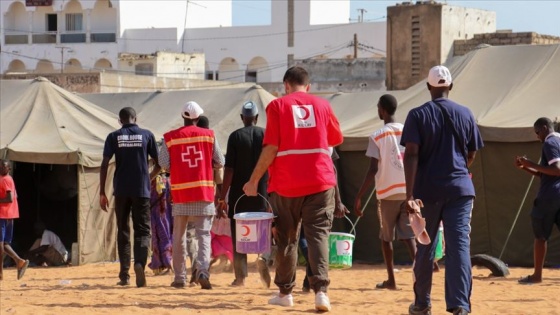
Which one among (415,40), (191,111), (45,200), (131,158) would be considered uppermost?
(415,40)

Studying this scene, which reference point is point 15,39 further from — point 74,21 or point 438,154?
point 438,154

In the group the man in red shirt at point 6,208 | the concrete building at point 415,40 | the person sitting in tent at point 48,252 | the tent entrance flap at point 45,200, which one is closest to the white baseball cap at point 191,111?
the man in red shirt at point 6,208

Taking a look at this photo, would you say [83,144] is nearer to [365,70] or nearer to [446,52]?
[446,52]

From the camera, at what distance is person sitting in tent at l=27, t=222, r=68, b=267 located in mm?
15812

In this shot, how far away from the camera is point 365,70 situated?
5284cm

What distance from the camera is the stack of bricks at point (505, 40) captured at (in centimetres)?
2933

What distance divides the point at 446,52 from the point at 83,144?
15971 mm

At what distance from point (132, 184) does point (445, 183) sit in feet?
14.0

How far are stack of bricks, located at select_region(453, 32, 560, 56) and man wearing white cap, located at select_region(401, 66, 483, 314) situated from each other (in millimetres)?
21841

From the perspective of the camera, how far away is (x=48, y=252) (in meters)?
15.9

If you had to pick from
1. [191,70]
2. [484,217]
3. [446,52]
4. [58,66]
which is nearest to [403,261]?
[484,217]

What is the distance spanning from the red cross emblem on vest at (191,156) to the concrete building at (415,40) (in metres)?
16.9

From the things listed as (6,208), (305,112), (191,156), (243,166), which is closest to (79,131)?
(6,208)

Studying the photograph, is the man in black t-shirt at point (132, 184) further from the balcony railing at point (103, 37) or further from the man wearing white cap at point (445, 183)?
the balcony railing at point (103, 37)
